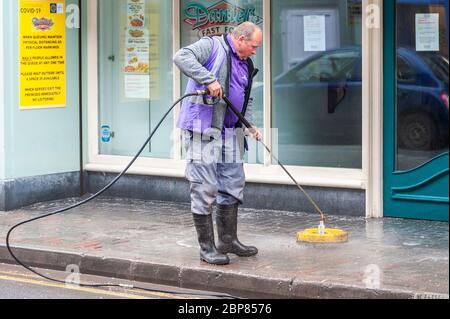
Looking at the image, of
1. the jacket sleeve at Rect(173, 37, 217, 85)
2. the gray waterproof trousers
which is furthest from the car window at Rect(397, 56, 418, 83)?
the jacket sleeve at Rect(173, 37, 217, 85)

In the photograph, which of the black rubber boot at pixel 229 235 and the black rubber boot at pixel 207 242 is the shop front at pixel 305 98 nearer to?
the black rubber boot at pixel 229 235

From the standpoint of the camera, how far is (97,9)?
1241cm

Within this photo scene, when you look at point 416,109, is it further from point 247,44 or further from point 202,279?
point 202,279

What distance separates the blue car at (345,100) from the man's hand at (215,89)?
2907 millimetres

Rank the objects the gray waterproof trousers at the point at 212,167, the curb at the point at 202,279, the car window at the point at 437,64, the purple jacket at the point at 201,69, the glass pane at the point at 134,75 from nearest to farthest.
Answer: the curb at the point at 202,279 < the purple jacket at the point at 201,69 < the gray waterproof trousers at the point at 212,167 < the car window at the point at 437,64 < the glass pane at the point at 134,75

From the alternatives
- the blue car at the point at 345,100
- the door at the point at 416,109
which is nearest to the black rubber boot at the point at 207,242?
the door at the point at 416,109

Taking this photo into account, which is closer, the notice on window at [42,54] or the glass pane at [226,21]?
the glass pane at [226,21]

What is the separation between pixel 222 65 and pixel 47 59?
3.88 metres

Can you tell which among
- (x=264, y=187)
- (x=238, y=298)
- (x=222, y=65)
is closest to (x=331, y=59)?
(x=264, y=187)

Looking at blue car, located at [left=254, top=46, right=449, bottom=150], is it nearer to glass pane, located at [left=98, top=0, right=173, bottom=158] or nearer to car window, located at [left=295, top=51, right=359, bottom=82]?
car window, located at [left=295, top=51, right=359, bottom=82]

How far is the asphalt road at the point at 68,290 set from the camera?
8.16 meters

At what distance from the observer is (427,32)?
34.1 ft

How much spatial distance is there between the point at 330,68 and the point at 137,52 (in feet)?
8.12
